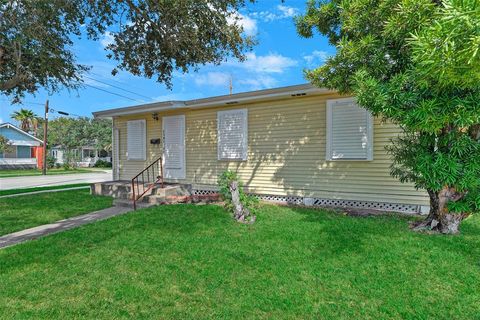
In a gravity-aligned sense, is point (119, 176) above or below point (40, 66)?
below

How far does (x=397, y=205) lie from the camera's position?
6.72m

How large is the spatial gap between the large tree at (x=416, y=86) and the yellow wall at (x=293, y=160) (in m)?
1.57

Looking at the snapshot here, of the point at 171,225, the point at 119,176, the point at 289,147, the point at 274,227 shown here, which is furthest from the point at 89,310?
the point at 119,176

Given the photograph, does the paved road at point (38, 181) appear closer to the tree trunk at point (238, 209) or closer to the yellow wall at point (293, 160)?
the yellow wall at point (293, 160)

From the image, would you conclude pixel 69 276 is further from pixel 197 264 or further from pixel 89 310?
pixel 197 264

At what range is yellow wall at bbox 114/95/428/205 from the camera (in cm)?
678

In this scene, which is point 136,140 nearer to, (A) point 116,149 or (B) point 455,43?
(A) point 116,149

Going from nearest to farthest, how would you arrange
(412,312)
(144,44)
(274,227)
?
(412,312), (274,227), (144,44)

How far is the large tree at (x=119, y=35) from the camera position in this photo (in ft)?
21.1

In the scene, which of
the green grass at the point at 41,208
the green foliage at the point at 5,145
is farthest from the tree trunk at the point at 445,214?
the green foliage at the point at 5,145

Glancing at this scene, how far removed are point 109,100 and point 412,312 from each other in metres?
29.1

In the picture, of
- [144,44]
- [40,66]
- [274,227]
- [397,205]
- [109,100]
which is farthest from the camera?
[109,100]

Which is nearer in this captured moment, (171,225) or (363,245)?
(363,245)

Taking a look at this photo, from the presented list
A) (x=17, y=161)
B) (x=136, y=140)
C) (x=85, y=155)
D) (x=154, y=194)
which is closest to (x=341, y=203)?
(x=154, y=194)
